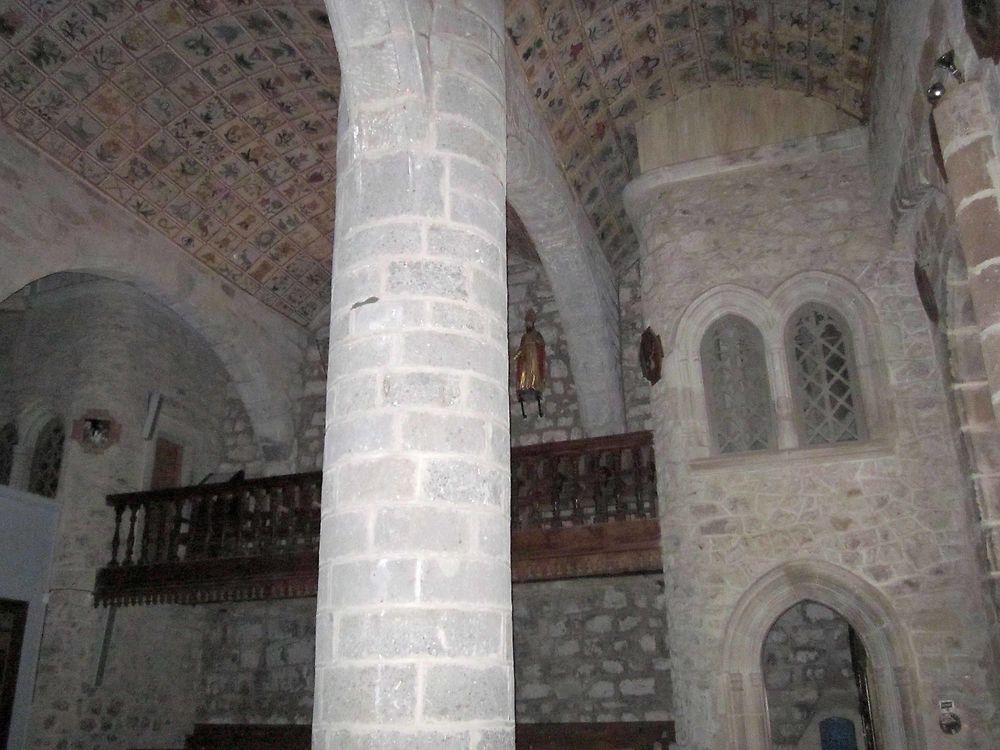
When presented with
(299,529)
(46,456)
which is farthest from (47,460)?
(299,529)

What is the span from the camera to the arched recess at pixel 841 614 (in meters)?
6.37

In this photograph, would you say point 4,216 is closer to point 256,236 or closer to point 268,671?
point 256,236

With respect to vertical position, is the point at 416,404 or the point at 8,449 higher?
the point at 8,449

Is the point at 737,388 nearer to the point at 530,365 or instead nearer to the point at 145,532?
the point at 530,365

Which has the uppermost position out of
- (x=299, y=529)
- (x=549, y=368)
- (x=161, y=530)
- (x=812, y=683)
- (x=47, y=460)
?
(x=549, y=368)

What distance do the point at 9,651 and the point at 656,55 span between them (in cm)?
847

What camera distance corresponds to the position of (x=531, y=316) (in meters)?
9.45

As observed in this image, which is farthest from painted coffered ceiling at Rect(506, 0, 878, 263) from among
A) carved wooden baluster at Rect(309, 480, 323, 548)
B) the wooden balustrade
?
the wooden balustrade

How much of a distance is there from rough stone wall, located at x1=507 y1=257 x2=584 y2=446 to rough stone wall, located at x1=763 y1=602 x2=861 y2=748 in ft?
10.2

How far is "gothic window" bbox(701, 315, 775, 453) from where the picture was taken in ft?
25.2

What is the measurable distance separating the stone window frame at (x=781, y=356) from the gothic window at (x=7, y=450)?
752 centimetres

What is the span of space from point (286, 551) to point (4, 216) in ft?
12.9

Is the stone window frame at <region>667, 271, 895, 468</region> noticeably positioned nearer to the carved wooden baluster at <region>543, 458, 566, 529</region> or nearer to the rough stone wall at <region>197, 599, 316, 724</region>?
the carved wooden baluster at <region>543, 458, 566, 529</region>

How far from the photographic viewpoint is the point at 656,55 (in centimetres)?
823
